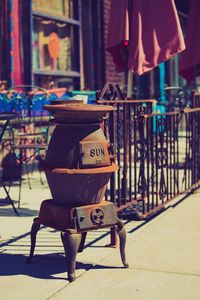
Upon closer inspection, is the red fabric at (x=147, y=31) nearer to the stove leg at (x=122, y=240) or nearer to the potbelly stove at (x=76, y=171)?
the potbelly stove at (x=76, y=171)

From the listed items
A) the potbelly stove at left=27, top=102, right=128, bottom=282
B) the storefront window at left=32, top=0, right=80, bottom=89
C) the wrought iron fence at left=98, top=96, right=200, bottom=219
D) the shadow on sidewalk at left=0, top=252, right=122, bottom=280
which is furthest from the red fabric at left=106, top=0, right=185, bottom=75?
the storefront window at left=32, top=0, right=80, bottom=89

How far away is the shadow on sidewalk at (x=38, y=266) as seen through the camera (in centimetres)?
419

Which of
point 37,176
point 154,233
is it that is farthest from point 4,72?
point 154,233

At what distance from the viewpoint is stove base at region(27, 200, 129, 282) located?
408 cm

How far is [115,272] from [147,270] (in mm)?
245

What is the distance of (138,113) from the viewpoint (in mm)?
5672

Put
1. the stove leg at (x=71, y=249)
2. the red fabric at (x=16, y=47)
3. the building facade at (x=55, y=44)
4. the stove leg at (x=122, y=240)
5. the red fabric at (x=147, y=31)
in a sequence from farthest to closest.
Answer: the red fabric at (x=16, y=47) → the building facade at (x=55, y=44) → the red fabric at (x=147, y=31) → the stove leg at (x=122, y=240) → the stove leg at (x=71, y=249)

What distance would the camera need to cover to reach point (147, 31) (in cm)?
635

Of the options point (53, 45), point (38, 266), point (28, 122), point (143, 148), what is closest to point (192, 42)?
point (28, 122)

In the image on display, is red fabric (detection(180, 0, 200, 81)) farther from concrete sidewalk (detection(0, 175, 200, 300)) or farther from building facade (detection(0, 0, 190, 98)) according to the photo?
concrete sidewalk (detection(0, 175, 200, 300))

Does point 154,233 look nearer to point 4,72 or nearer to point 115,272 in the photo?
point 115,272

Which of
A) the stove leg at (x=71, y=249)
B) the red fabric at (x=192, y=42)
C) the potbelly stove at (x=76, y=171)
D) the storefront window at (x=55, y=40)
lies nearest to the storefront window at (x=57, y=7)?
the storefront window at (x=55, y=40)

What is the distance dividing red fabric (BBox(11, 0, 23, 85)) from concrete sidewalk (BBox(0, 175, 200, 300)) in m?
4.22

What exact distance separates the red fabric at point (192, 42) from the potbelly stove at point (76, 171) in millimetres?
4070
